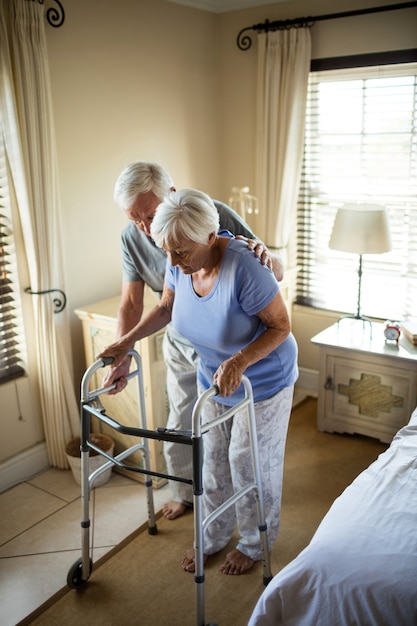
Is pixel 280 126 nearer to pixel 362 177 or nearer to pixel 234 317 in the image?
pixel 362 177

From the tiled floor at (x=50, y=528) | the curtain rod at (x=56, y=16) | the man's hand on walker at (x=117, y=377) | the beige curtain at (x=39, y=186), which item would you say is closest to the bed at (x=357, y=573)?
the man's hand on walker at (x=117, y=377)

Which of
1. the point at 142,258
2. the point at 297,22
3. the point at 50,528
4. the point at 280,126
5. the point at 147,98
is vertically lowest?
the point at 50,528

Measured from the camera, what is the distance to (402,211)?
128 inches

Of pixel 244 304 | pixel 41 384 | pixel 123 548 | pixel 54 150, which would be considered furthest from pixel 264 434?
pixel 54 150

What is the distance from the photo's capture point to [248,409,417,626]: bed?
4.19 ft

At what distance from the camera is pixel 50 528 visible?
2.55 m

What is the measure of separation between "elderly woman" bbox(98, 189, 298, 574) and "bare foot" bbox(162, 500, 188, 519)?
12.0 inches

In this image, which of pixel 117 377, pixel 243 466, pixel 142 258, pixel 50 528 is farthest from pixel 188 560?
pixel 142 258

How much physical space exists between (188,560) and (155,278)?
1133mm

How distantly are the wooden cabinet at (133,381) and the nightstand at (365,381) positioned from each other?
92 cm

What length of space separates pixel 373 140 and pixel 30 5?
189 centimetres

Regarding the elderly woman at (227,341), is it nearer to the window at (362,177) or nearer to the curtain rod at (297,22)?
the window at (362,177)

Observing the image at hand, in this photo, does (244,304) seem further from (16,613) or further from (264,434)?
(16,613)

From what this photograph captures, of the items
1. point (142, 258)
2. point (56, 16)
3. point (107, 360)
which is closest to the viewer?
point (107, 360)
